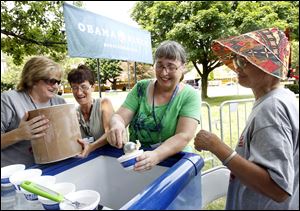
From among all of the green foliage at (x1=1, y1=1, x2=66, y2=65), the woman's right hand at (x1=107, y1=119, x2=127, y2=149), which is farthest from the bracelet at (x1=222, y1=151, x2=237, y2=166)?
the green foliage at (x1=1, y1=1, x2=66, y2=65)

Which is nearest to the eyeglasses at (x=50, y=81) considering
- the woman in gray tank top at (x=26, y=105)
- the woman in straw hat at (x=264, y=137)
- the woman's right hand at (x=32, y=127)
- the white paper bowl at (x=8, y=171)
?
the woman in gray tank top at (x=26, y=105)

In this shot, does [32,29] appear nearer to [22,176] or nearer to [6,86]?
[6,86]

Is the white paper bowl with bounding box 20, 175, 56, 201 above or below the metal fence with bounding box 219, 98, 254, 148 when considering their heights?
below

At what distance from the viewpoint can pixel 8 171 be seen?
634 millimetres

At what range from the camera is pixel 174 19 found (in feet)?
2.95

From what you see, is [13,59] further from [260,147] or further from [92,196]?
[260,147]

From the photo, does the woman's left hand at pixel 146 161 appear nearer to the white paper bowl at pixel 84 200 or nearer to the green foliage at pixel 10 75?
the white paper bowl at pixel 84 200

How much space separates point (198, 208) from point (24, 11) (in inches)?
27.2

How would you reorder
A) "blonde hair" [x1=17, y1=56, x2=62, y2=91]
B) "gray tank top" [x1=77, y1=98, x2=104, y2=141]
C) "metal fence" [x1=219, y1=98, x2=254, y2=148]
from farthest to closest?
"gray tank top" [x1=77, y1=98, x2=104, y2=141]
"metal fence" [x1=219, y1=98, x2=254, y2=148]
"blonde hair" [x1=17, y1=56, x2=62, y2=91]

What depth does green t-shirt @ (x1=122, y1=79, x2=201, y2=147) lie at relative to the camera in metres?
1.08

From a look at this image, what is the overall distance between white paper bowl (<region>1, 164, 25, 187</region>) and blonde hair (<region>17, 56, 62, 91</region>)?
8.0 inches

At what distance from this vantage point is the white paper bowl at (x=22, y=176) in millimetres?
613

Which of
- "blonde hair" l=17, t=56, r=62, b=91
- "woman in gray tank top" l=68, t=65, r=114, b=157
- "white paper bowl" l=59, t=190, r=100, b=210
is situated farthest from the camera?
"woman in gray tank top" l=68, t=65, r=114, b=157

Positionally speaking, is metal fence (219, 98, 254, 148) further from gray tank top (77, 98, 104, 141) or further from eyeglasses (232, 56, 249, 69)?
gray tank top (77, 98, 104, 141)
